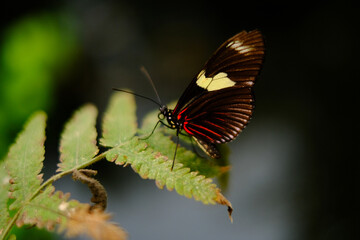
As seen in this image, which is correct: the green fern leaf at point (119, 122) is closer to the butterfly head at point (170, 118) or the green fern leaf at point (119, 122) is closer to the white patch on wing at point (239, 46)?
the butterfly head at point (170, 118)

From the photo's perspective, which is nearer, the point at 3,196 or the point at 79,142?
the point at 3,196

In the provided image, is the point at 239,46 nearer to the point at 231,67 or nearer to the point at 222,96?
the point at 231,67

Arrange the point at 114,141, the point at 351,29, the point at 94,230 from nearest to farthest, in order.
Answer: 1. the point at 94,230
2. the point at 114,141
3. the point at 351,29

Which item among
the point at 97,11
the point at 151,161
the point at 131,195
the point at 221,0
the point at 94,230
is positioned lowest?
the point at 131,195

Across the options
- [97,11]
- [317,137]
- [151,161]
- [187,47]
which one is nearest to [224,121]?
[151,161]

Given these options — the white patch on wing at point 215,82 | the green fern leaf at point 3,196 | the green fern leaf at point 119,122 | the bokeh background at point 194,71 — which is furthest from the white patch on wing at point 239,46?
the bokeh background at point 194,71

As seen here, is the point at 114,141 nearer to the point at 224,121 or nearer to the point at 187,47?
the point at 224,121

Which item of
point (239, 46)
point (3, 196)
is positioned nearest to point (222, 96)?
point (239, 46)

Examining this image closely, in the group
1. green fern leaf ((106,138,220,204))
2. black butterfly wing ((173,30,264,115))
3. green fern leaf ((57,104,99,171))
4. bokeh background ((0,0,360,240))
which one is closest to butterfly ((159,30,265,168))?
black butterfly wing ((173,30,264,115))
